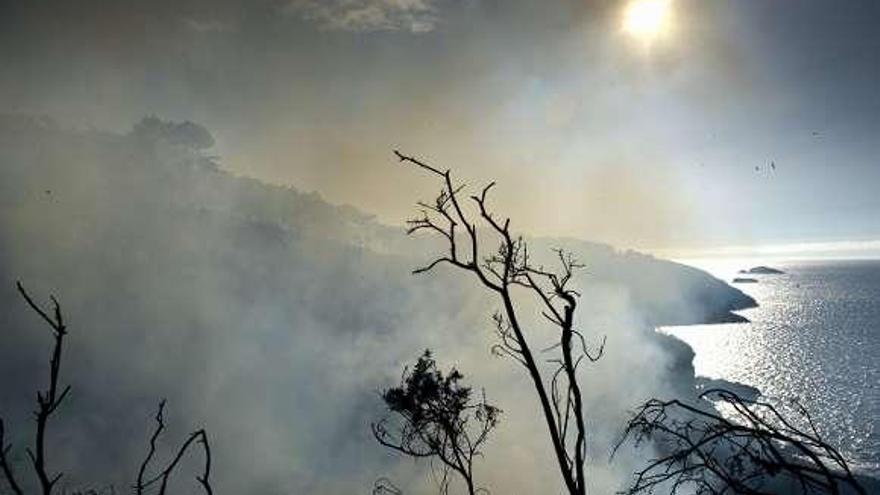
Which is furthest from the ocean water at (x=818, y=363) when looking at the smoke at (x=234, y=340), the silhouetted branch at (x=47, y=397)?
the silhouetted branch at (x=47, y=397)

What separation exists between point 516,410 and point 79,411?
44.0 meters

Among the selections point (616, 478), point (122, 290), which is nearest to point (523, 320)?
point (616, 478)

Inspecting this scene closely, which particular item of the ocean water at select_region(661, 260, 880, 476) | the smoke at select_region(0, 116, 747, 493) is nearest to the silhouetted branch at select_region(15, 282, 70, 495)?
the smoke at select_region(0, 116, 747, 493)

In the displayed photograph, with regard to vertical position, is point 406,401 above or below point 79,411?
below

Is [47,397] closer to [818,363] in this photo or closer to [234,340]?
[234,340]

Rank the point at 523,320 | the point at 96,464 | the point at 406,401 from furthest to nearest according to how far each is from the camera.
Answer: the point at 523,320 < the point at 96,464 < the point at 406,401

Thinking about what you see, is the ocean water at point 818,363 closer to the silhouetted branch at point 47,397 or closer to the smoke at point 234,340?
the smoke at point 234,340

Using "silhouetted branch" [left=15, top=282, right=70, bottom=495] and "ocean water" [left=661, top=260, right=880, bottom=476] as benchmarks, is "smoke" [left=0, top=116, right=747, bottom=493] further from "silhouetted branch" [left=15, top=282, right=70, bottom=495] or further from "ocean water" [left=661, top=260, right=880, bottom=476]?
"silhouetted branch" [left=15, top=282, right=70, bottom=495]

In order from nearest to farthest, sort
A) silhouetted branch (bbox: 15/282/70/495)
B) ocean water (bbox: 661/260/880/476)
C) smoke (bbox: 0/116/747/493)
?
silhouetted branch (bbox: 15/282/70/495), smoke (bbox: 0/116/747/493), ocean water (bbox: 661/260/880/476)

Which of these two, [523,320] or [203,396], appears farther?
[523,320]

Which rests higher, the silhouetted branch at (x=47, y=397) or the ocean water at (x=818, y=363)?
the ocean water at (x=818, y=363)

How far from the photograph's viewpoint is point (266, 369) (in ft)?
227

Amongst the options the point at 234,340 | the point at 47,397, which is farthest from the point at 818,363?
the point at 47,397

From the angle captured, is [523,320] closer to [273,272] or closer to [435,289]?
[435,289]
